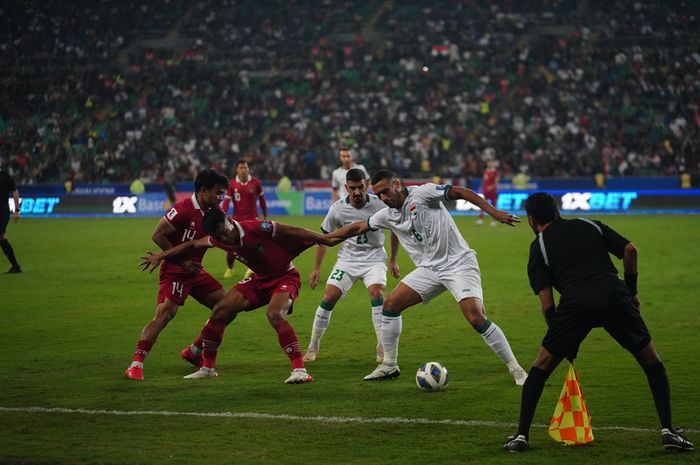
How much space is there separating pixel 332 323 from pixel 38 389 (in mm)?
5664

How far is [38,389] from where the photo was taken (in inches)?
404

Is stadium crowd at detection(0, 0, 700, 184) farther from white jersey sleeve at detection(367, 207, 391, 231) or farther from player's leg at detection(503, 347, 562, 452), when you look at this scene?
player's leg at detection(503, 347, 562, 452)

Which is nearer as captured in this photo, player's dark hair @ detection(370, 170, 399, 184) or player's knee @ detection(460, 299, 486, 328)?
player's knee @ detection(460, 299, 486, 328)

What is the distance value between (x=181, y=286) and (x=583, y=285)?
5194 millimetres

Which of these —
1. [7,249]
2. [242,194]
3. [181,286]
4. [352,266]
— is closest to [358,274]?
[352,266]

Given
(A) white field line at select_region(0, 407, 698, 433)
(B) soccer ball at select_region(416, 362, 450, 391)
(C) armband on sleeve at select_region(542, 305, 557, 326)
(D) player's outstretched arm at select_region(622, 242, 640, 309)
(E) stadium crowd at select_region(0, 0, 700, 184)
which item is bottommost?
(A) white field line at select_region(0, 407, 698, 433)

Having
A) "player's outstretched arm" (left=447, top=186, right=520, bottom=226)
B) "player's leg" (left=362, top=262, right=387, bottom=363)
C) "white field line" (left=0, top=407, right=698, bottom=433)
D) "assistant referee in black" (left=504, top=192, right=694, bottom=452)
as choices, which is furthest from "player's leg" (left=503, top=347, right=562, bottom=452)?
"player's leg" (left=362, top=262, right=387, bottom=363)

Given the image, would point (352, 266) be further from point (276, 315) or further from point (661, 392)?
point (661, 392)

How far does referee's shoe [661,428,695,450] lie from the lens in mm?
7309

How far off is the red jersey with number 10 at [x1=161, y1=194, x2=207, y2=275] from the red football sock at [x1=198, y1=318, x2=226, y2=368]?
76cm

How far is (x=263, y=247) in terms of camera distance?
34.4 feet

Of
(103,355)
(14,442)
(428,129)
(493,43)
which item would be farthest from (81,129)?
(14,442)

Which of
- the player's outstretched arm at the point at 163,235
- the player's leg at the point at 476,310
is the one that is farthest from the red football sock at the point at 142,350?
the player's leg at the point at 476,310

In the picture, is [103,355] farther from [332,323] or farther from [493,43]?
[493,43]
